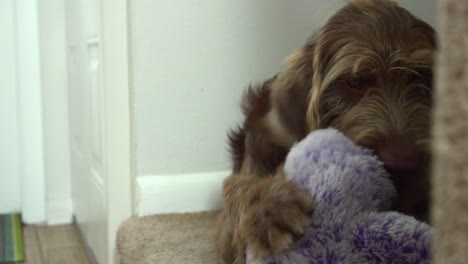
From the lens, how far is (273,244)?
744 millimetres

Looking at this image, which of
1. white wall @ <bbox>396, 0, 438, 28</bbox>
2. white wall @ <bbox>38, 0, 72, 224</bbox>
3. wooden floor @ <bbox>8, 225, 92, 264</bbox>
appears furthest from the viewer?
white wall @ <bbox>38, 0, 72, 224</bbox>

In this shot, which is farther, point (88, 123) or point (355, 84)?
point (88, 123)

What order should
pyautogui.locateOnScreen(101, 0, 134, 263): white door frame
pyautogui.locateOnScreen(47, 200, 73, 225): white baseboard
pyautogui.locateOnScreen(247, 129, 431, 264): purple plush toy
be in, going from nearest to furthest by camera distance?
pyautogui.locateOnScreen(247, 129, 431, 264): purple plush toy < pyautogui.locateOnScreen(101, 0, 134, 263): white door frame < pyautogui.locateOnScreen(47, 200, 73, 225): white baseboard

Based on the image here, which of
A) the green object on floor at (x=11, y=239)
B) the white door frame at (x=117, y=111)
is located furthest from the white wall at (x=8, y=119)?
the white door frame at (x=117, y=111)

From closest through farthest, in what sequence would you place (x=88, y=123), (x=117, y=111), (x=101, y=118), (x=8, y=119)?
(x=117, y=111) → (x=101, y=118) → (x=88, y=123) → (x=8, y=119)

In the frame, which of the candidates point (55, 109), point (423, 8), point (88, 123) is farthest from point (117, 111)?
point (55, 109)

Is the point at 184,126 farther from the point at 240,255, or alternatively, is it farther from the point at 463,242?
the point at 463,242

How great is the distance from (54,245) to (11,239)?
0.77 ft

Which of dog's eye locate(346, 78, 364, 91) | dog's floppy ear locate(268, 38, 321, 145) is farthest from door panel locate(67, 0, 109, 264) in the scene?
dog's eye locate(346, 78, 364, 91)

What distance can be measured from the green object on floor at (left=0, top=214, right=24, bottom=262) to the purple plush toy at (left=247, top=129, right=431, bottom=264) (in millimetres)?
1733

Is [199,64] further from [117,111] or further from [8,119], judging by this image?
[8,119]

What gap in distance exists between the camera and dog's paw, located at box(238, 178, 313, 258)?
0.75 metres

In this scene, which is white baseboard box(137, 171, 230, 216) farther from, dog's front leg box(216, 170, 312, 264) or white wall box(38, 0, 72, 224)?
white wall box(38, 0, 72, 224)

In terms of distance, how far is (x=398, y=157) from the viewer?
823mm
